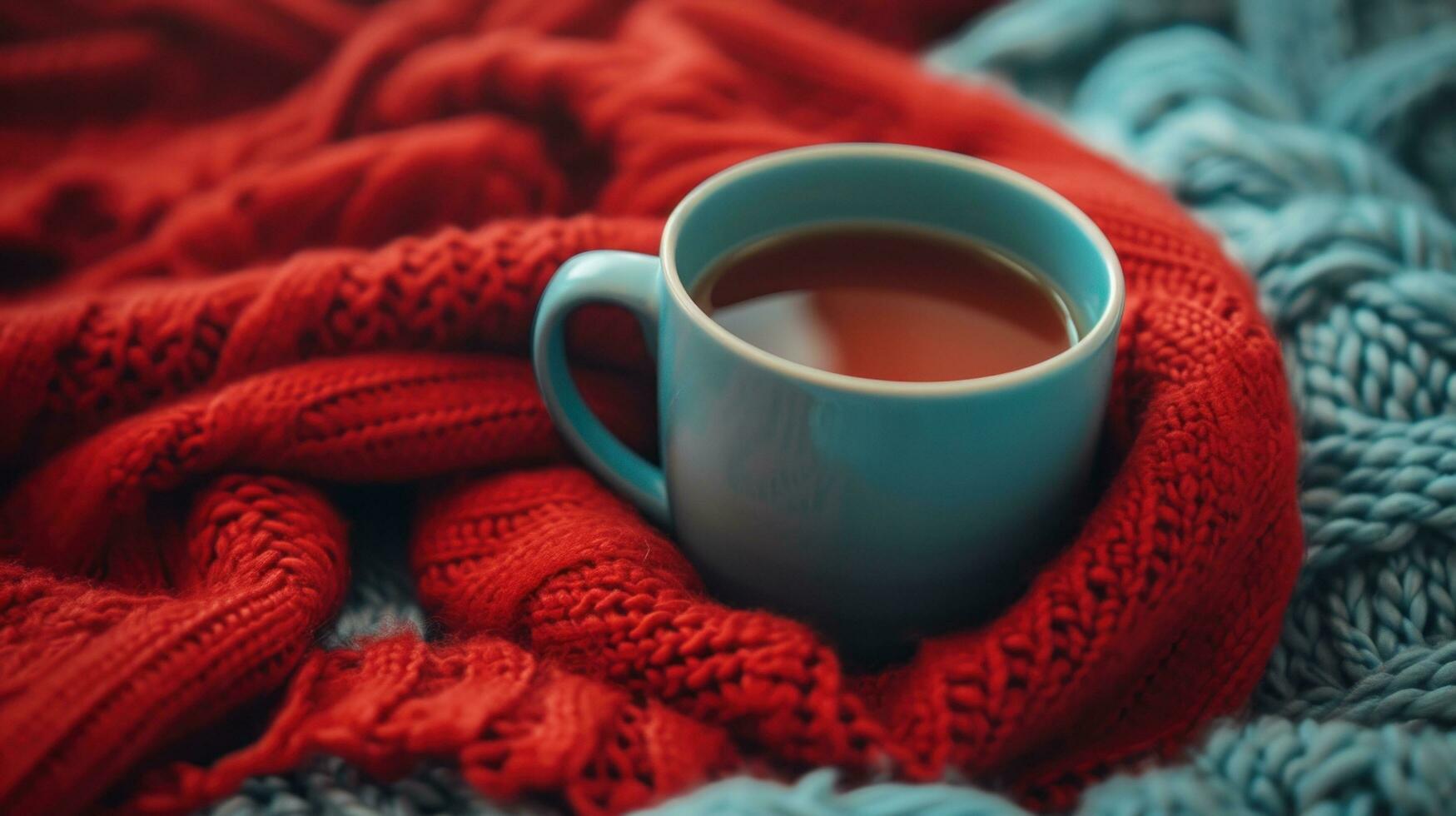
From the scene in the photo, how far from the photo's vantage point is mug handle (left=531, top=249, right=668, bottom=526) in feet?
1.58

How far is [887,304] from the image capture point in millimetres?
555

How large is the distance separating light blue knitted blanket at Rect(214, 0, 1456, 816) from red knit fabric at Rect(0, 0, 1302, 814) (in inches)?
1.1

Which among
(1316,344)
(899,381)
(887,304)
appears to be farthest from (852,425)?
(1316,344)

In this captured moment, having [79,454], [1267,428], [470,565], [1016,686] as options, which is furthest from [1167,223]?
[79,454]

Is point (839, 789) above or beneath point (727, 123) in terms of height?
beneath

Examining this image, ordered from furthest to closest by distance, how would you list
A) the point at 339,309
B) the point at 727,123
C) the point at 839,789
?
1. the point at 727,123
2. the point at 339,309
3. the point at 839,789

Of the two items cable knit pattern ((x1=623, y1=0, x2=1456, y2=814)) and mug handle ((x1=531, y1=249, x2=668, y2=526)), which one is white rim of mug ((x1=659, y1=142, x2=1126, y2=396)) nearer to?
mug handle ((x1=531, y1=249, x2=668, y2=526))

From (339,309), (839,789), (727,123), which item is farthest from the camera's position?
(727,123)

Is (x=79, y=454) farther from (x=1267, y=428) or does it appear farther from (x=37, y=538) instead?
(x=1267, y=428)

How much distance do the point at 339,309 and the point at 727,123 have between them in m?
0.27

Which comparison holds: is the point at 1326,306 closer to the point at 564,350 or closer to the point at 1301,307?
the point at 1301,307

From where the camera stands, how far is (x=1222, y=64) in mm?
736

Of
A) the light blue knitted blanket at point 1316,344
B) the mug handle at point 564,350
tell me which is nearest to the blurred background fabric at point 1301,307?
the light blue knitted blanket at point 1316,344

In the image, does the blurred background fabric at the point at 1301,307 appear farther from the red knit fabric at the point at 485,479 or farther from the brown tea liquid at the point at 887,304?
the brown tea liquid at the point at 887,304
